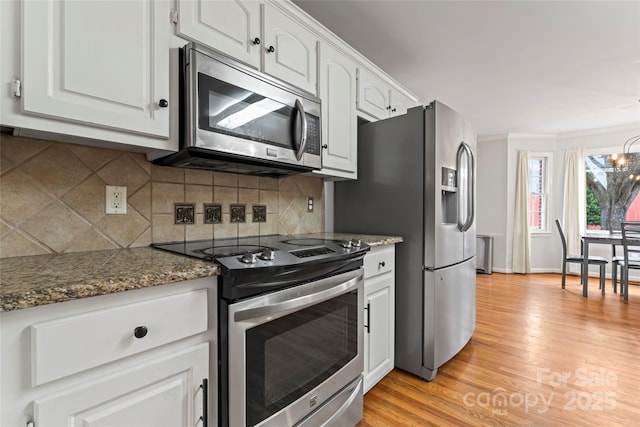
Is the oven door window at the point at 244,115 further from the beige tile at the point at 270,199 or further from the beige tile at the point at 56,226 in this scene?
the beige tile at the point at 56,226

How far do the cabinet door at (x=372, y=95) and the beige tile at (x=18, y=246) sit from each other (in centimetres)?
191

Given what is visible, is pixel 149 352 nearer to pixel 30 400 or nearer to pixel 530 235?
pixel 30 400

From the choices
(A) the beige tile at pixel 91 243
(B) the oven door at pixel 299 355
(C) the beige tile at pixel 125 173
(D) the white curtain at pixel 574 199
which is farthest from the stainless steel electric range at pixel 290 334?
(D) the white curtain at pixel 574 199

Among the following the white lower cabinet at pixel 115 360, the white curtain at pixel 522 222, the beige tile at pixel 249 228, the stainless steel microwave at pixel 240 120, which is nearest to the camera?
the white lower cabinet at pixel 115 360

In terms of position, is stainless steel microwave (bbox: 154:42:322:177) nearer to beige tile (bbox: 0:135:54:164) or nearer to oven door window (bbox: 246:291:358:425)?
beige tile (bbox: 0:135:54:164)

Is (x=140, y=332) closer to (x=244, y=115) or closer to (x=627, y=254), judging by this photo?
(x=244, y=115)

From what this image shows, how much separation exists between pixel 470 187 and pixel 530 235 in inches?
163

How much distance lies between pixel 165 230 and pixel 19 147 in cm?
60

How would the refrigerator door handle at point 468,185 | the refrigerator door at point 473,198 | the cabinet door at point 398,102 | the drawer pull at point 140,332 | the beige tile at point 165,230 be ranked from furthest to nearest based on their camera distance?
the cabinet door at point 398,102 < the refrigerator door at point 473,198 < the refrigerator door handle at point 468,185 < the beige tile at point 165,230 < the drawer pull at point 140,332

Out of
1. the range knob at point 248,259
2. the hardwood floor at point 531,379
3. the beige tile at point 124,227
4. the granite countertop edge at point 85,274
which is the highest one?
the beige tile at point 124,227

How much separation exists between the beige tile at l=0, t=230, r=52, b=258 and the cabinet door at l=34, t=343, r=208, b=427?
25.9 inches

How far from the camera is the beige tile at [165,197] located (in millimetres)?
1480

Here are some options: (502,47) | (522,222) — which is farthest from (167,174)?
Answer: (522,222)

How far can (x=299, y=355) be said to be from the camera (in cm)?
128
